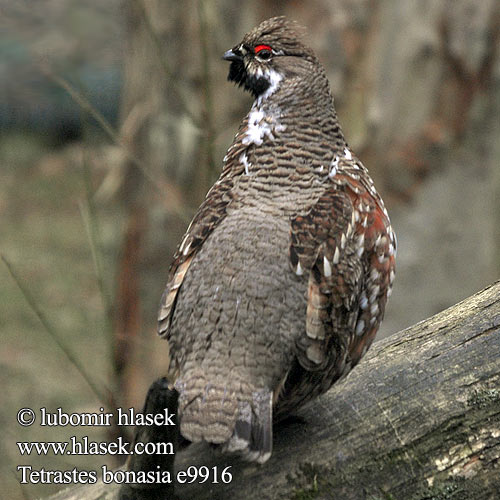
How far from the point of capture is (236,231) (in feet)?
11.1

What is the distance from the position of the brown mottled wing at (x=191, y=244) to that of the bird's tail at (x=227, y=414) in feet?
1.19

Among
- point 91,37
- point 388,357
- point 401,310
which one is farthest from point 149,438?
point 91,37

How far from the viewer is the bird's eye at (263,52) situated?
157 inches

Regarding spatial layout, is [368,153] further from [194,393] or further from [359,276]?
[194,393]

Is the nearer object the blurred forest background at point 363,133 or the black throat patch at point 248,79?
the black throat patch at point 248,79

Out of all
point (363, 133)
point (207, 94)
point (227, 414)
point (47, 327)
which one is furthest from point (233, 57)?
point (363, 133)

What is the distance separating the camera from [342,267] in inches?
133

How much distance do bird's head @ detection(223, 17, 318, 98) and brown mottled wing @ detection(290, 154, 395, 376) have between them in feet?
1.72

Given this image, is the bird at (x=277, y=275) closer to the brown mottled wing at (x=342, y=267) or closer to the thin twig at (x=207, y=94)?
the brown mottled wing at (x=342, y=267)

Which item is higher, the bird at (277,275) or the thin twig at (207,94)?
the thin twig at (207,94)

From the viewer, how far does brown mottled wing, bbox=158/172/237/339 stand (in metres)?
3.37

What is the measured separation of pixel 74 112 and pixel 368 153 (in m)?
10.1

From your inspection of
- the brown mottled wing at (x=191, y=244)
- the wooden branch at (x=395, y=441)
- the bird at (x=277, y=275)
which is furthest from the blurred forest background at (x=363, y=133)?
the wooden branch at (x=395, y=441)

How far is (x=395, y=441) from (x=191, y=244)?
1.17 metres
